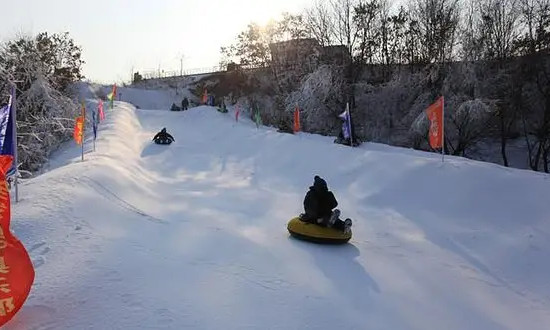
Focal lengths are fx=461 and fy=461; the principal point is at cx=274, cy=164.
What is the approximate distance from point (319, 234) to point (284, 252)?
0.87m

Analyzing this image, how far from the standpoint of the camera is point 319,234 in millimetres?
8117

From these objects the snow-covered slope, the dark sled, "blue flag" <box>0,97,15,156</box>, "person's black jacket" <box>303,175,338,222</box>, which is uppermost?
"blue flag" <box>0,97,15,156</box>

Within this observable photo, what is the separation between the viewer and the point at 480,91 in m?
25.4

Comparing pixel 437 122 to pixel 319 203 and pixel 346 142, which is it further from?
pixel 346 142

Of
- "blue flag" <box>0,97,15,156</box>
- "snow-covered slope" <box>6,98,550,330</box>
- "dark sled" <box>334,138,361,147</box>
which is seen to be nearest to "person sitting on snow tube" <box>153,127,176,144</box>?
"snow-covered slope" <box>6,98,550,330</box>

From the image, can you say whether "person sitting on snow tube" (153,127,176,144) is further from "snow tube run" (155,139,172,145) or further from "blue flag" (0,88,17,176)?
"blue flag" (0,88,17,176)

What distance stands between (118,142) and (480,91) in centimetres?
1920

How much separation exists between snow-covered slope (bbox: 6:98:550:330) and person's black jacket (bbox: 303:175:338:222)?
0.60 metres

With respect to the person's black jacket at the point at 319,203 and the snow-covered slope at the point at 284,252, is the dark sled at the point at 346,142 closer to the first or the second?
the snow-covered slope at the point at 284,252

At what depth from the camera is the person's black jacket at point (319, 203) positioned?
8.38 meters

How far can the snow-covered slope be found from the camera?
503 centimetres

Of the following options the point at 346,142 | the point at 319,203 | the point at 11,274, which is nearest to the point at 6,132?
the point at 11,274

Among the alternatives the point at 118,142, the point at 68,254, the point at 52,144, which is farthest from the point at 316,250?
the point at 52,144

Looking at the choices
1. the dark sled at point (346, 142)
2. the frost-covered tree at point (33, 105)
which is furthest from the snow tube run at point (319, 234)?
the frost-covered tree at point (33, 105)
